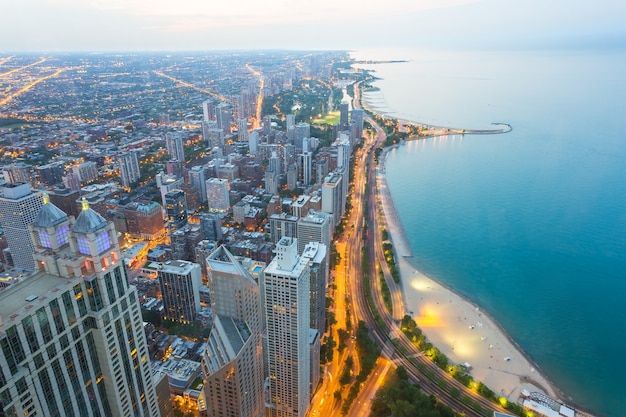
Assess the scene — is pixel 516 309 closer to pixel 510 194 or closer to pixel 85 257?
pixel 510 194

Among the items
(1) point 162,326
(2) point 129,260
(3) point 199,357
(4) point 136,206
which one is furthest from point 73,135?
(3) point 199,357

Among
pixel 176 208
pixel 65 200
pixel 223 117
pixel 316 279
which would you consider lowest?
pixel 176 208

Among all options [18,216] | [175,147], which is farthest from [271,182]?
[18,216]

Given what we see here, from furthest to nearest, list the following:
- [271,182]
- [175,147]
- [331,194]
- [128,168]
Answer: [175,147] → [128,168] → [271,182] → [331,194]

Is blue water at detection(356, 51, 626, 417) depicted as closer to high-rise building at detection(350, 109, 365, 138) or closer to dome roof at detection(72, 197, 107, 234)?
high-rise building at detection(350, 109, 365, 138)

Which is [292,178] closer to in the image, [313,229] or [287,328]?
[313,229]

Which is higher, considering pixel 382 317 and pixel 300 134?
pixel 300 134

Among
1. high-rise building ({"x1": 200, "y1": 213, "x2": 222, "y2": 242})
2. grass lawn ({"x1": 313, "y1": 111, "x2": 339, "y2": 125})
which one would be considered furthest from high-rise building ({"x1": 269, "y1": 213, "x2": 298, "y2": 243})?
grass lawn ({"x1": 313, "y1": 111, "x2": 339, "y2": 125})
